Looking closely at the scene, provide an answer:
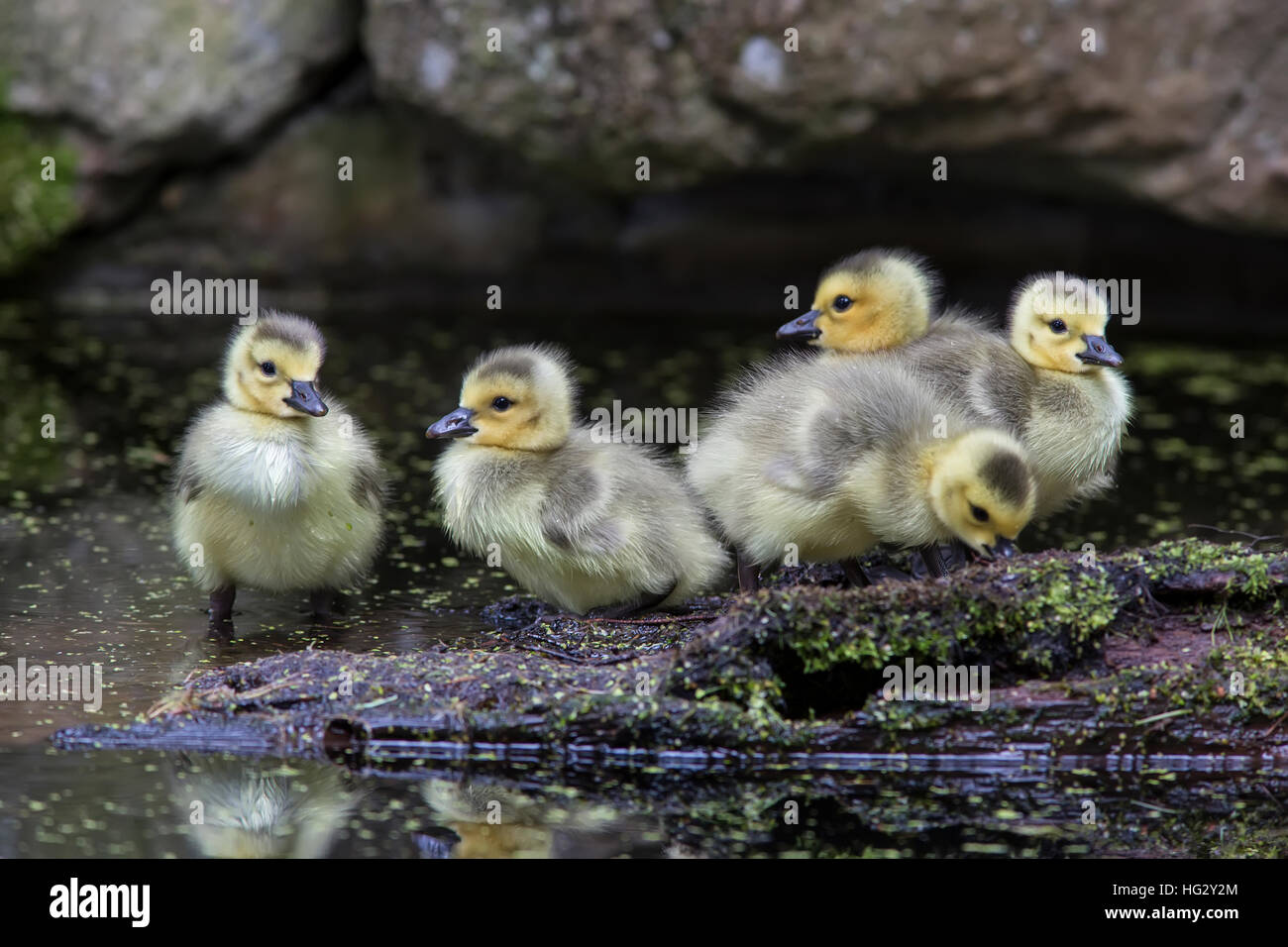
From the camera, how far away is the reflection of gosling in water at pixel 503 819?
2.68 meters

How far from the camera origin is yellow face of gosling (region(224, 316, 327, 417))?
3863 millimetres

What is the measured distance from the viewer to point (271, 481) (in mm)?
3805

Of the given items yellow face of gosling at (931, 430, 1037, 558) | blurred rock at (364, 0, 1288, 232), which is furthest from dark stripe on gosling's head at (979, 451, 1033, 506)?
blurred rock at (364, 0, 1288, 232)

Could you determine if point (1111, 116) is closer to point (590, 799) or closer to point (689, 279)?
point (689, 279)

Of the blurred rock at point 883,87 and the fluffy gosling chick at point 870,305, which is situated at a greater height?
the blurred rock at point 883,87

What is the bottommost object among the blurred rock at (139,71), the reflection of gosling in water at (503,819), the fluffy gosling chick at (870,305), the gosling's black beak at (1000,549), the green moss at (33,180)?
the reflection of gosling in water at (503,819)

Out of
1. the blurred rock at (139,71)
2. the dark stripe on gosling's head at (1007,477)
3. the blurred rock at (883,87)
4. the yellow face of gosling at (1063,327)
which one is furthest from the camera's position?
the blurred rock at (139,71)

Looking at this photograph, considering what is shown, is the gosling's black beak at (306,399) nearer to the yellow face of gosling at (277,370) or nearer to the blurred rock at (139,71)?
the yellow face of gosling at (277,370)

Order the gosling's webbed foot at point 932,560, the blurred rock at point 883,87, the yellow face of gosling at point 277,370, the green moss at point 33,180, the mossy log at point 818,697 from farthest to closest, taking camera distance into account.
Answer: the green moss at point 33,180, the blurred rock at point 883,87, the yellow face of gosling at point 277,370, the gosling's webbed foot at point 932,560, the mossy log at point 818,697

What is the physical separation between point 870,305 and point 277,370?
151 cm

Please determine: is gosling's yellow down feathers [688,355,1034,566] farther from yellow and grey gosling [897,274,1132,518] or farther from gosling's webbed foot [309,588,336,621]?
gosling's webbed foot [309,588,336,621]

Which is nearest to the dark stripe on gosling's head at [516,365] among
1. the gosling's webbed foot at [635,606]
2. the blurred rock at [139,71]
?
the gosling's webbed foot at [635,606]

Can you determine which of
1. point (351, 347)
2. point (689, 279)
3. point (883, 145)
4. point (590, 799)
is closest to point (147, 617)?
point (590, 799)

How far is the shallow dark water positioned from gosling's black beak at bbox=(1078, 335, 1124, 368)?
474 millimetres
